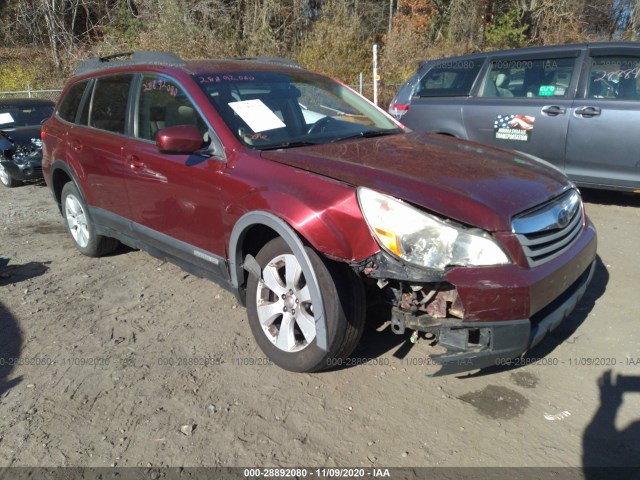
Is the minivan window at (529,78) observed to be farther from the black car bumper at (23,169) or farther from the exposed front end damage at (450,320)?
the black car bumper at (23,169)

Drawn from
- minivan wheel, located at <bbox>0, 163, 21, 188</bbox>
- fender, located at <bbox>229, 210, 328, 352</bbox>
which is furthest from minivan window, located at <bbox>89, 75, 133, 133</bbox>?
minivan wheel, located at <bbox>0, 163, 21, 188</bbox>

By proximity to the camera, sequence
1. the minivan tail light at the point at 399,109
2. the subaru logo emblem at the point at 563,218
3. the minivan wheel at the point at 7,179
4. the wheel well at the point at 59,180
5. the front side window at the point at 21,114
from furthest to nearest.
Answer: the front side window at the point at 21,114, the minivan wheel at the point at 7,179, the minivan tail light at the point at 399,109, the wheel well at the point at 59,180, the subaru logo emblem at the point at 563,218

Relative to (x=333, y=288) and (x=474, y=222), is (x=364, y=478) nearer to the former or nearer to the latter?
(x=333, y=288)

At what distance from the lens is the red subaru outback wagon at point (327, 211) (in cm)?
258

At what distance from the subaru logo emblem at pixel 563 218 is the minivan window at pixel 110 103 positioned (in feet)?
10.6

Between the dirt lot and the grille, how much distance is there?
2.52ft

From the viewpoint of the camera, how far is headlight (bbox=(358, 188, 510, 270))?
2.55m

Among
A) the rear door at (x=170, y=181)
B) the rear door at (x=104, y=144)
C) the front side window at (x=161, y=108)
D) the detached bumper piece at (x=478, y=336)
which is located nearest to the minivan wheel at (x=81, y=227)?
the rear door at (x=104, y=144)

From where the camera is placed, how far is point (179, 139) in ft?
10.6

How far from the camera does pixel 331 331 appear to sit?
282 cm

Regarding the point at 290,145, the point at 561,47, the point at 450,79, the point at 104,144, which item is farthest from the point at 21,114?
the point at 561,47

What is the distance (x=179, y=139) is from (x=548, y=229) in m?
2.18

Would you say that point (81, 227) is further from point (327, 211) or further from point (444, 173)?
point (444, 173)

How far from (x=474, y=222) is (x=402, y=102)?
5035 millimetres
